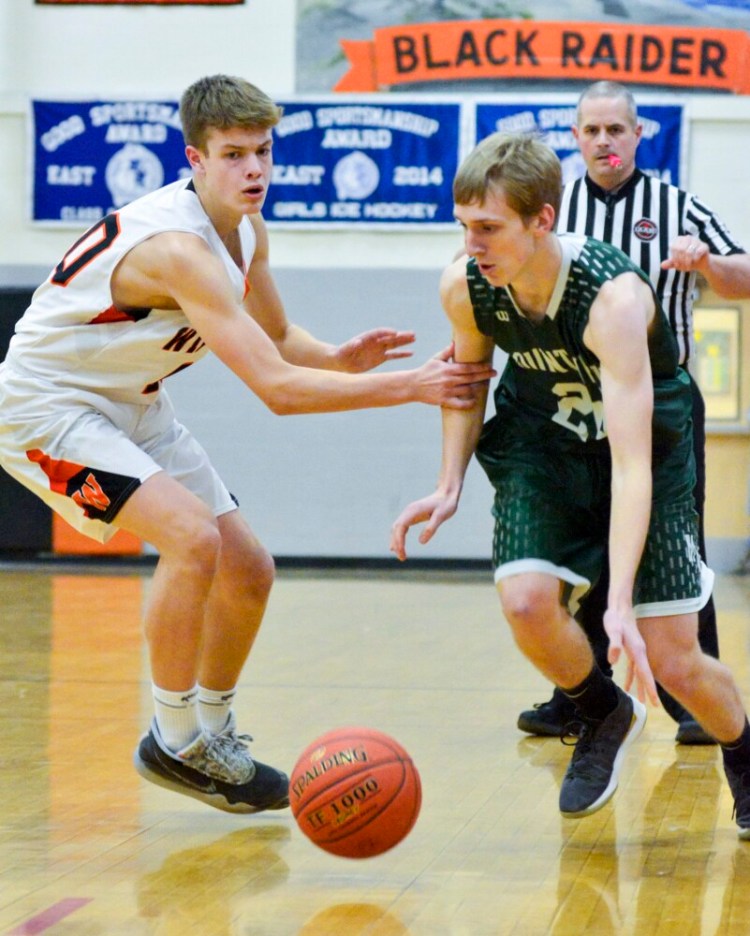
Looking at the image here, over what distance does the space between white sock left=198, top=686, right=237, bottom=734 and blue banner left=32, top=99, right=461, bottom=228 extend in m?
6.76

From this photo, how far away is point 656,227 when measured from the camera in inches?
179

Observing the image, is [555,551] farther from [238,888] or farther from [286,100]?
[286,100]

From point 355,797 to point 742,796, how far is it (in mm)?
1041

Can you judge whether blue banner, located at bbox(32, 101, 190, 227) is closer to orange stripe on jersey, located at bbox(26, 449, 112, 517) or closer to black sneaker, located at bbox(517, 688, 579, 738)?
black sneaker, located at bbox(517, 688, 579, 738)

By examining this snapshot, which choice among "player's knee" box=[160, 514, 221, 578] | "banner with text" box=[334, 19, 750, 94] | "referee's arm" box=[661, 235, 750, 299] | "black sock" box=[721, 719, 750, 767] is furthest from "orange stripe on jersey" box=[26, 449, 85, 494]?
"banner with text" box=[334, 19, 750, 94]

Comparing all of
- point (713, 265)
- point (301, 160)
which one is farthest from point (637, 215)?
point (301, 160)

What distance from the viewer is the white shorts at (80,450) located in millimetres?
3502

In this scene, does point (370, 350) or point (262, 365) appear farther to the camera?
point (370, 350)

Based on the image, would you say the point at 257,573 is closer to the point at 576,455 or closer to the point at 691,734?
the point at 576,455

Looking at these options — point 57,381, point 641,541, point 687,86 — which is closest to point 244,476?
point 687,86

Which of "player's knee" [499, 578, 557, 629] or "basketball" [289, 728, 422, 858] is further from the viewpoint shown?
"player's knee" [499, 578, 557, 629]

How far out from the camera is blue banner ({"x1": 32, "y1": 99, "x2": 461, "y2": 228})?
1010cm

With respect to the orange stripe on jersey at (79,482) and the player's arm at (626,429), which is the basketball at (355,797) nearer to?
the player's arm at (626,429)

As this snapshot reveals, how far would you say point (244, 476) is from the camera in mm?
10352
